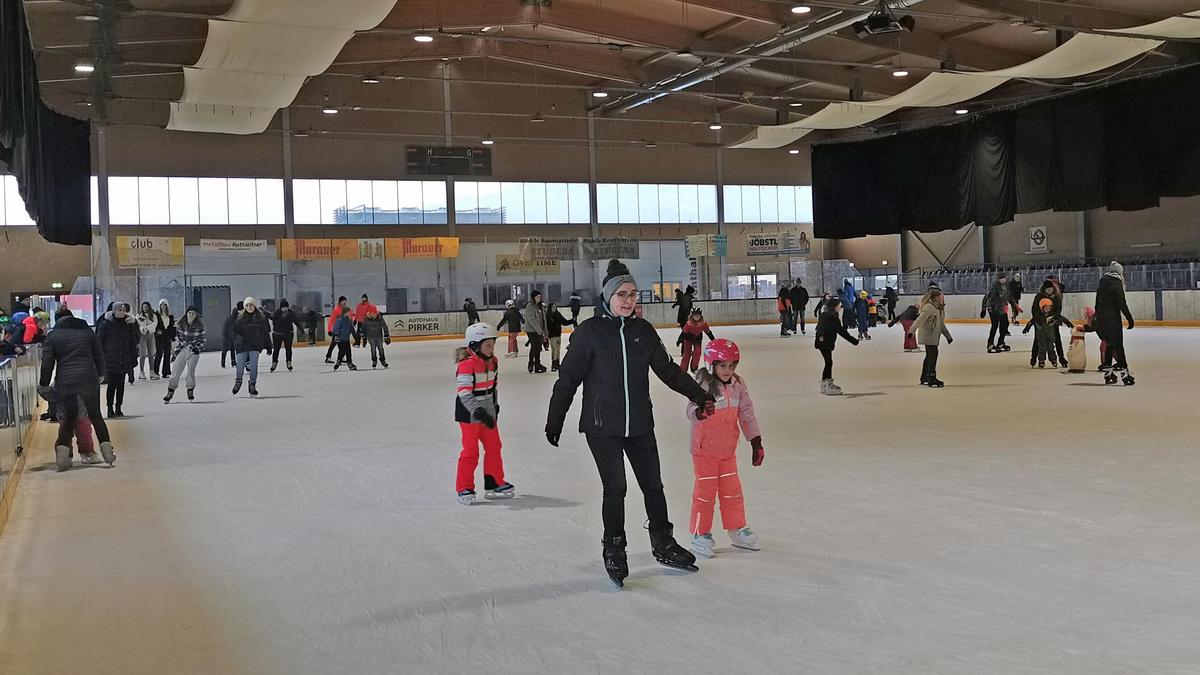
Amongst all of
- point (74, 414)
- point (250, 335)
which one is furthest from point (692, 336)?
point (74, 414)

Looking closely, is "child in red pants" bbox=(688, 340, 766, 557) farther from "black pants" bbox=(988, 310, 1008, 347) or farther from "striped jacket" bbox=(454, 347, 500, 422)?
"black pants" bbox=(988, 310, 1008, 347)

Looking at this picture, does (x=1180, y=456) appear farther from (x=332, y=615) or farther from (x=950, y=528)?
(x=332, y=615)

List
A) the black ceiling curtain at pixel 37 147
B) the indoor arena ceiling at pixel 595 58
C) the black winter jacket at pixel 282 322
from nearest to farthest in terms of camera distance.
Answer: the black ceiling curtain at pixel 37 147
the black winter jacket at pixel 282 322
the indoor arena ceiling at pixel 595 58

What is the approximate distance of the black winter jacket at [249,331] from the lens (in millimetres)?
13891

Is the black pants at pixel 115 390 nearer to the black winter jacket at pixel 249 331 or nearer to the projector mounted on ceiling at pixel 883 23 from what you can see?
the black winter jacket at pixel 249 331

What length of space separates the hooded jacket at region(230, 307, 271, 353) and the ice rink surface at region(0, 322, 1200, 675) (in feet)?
14.0

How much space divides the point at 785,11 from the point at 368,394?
48.6 feet

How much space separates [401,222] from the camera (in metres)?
36.4

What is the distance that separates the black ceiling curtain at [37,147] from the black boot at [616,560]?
5.46 metres

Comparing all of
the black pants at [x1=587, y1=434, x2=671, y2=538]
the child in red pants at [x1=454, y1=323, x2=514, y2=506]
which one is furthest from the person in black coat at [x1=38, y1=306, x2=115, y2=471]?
the black pants at [x1=587, y1=434, x2=671, y2=538]

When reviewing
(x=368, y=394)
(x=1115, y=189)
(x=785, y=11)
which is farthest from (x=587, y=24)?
(x=368, y=394)

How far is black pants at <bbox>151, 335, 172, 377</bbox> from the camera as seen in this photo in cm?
1825

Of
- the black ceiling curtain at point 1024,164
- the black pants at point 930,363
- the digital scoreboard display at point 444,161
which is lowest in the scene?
the black pants at point 930,363

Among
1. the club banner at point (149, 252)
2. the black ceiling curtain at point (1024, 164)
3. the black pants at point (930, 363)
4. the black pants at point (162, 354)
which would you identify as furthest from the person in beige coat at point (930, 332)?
the club banner at point (149, 252)
